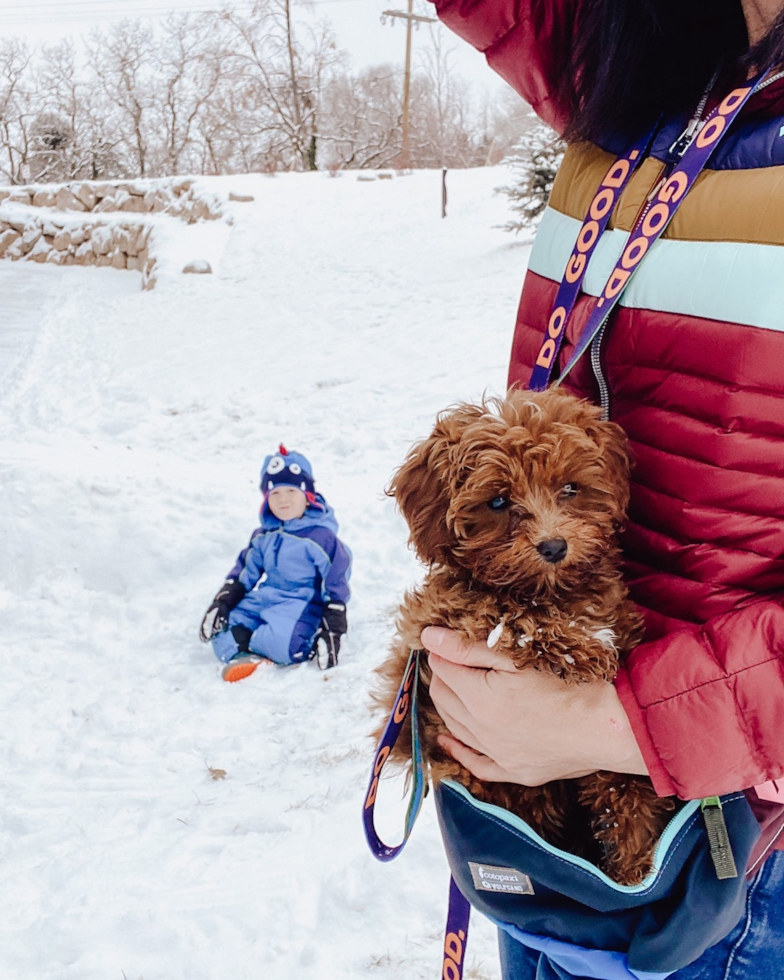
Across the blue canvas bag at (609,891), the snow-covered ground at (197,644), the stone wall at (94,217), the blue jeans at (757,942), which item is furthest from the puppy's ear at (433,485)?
the stone wall at (94,217)

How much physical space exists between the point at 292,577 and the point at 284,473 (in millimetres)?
724

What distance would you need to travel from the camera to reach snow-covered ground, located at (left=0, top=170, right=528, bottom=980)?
2875 millimetres

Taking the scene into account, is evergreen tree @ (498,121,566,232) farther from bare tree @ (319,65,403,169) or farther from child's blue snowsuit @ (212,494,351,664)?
bare tree @ (319,65,403,169)

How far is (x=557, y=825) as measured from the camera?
1.51m

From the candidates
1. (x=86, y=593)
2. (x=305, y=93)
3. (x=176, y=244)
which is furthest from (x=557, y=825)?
(x=305, y=93)

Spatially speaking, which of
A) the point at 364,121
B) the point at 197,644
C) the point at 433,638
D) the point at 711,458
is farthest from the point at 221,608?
the point at 364,121

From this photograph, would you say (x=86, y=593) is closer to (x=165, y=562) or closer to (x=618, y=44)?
(x=165, y=562)

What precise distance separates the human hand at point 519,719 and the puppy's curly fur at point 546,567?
1.7 inches

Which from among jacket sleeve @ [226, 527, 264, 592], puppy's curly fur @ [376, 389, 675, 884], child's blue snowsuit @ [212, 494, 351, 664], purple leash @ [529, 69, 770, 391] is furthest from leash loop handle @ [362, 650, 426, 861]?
jacket sleeve @ [226, 527, 264, 592]

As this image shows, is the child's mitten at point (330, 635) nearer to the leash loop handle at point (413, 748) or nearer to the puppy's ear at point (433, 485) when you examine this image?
the leash loop handle at point (413, 748)

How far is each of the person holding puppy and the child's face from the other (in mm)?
3867

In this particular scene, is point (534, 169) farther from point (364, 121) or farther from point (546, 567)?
point (364, 121)

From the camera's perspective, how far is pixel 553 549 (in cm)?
144

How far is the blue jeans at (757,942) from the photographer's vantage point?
4.19ft
